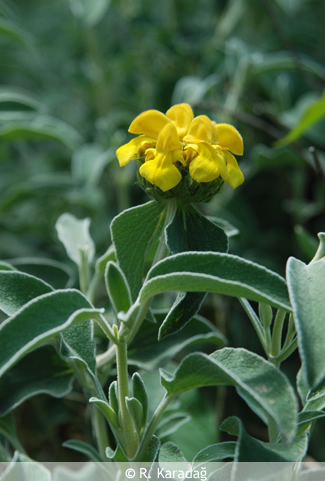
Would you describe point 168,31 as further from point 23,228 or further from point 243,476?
point 243,476

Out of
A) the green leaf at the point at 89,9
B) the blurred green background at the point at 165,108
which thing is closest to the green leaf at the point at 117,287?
the blurred green background at the point at 165,108

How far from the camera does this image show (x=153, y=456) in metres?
0.44

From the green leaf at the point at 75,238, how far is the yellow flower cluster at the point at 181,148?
17 cm

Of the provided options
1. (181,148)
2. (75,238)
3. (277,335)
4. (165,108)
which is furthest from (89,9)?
(277,335)

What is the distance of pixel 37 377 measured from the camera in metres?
0.54

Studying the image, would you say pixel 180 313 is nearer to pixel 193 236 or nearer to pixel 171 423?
pixel 193 236

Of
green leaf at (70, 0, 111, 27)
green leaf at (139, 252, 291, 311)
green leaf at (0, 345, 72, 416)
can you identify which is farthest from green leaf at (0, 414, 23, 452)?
green leaf at (70, 0, 111, 27)

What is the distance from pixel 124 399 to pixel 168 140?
21 centimetres

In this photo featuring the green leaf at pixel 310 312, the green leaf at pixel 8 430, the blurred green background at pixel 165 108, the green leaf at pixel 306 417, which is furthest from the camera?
the blurred green background at pixel 165 108

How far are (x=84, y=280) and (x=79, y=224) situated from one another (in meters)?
0.10

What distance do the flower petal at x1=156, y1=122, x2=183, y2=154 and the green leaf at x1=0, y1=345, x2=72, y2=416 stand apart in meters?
0.25

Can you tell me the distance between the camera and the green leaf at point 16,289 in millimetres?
443

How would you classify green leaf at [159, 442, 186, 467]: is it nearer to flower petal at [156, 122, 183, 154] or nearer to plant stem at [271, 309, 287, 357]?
plant stem at [271, 309, 287, 357]

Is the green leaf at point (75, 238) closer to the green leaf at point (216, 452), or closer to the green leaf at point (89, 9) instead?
the green leaf at point (216, 452)
